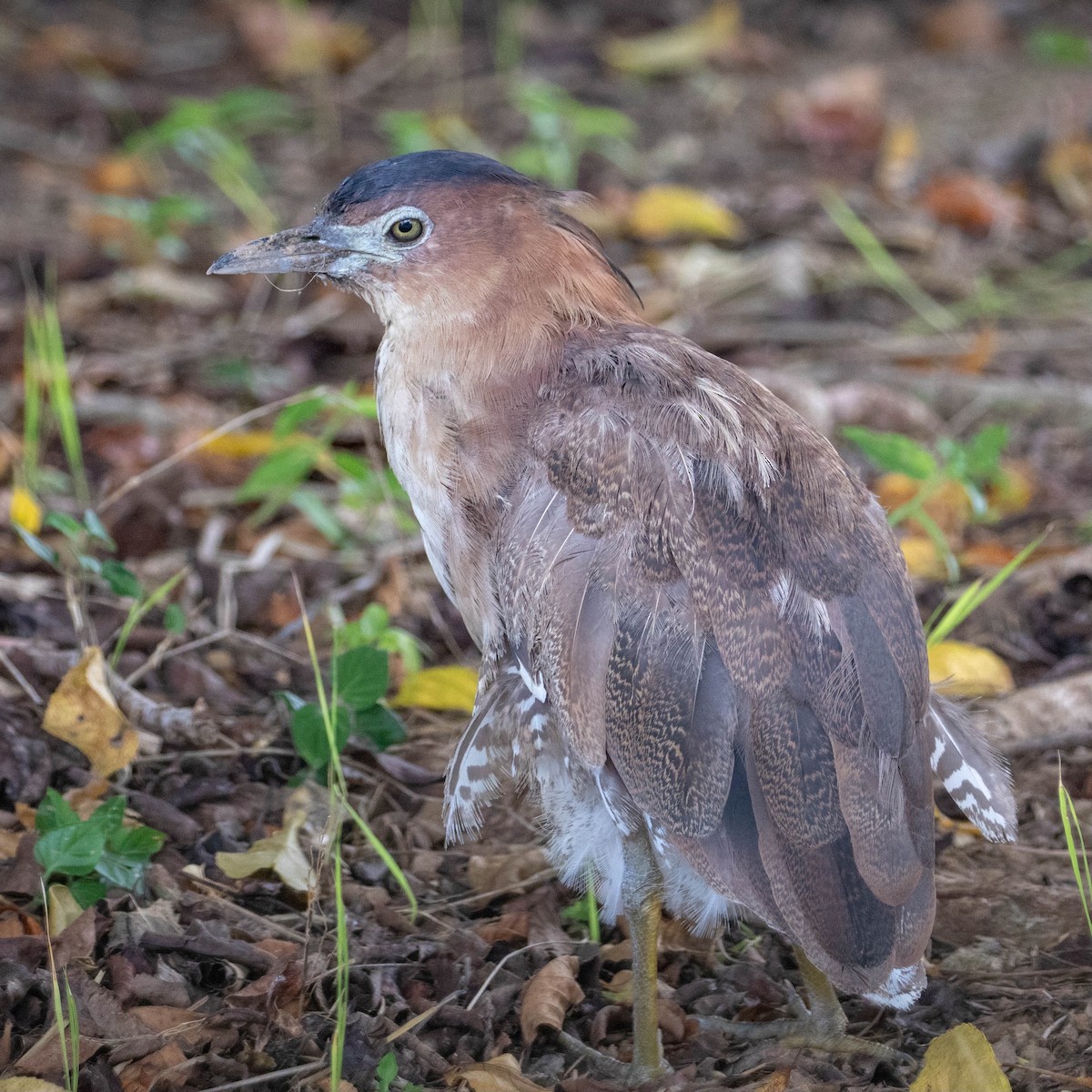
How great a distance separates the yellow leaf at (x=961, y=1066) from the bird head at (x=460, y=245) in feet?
5.14

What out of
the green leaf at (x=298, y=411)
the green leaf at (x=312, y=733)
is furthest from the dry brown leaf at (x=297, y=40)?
the green leaf at (x=312, y=733)

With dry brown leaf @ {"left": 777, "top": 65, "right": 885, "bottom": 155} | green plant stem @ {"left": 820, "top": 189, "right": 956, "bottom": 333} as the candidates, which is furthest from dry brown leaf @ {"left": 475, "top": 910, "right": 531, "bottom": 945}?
dry brown leaf @ {"left": 777, "top": 65, "right": 885, "bottom": 155}

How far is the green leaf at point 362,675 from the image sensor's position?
10.5 ft

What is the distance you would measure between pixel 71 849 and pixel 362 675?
739mm

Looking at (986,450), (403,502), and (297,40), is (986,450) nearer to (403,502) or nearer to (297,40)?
(403,502)

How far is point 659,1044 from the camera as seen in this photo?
275 centimetres

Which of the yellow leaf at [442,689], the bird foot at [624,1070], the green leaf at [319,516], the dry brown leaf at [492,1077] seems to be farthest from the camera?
the green leaf at [319,516]

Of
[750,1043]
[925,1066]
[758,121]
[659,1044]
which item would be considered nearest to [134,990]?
[659,1044]

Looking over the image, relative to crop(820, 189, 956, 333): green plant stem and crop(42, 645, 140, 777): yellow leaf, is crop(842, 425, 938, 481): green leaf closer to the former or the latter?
crop(42, 645, 140, 777): yellow leaf

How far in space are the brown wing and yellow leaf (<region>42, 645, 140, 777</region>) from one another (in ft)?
3.31

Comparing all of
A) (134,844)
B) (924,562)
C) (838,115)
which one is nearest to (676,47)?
(838,115)

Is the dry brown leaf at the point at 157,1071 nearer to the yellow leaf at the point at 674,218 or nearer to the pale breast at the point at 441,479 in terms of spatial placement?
the pale breast at the point at 441,479

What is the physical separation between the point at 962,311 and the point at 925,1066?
12.5 feet

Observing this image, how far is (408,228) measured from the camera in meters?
3.05
